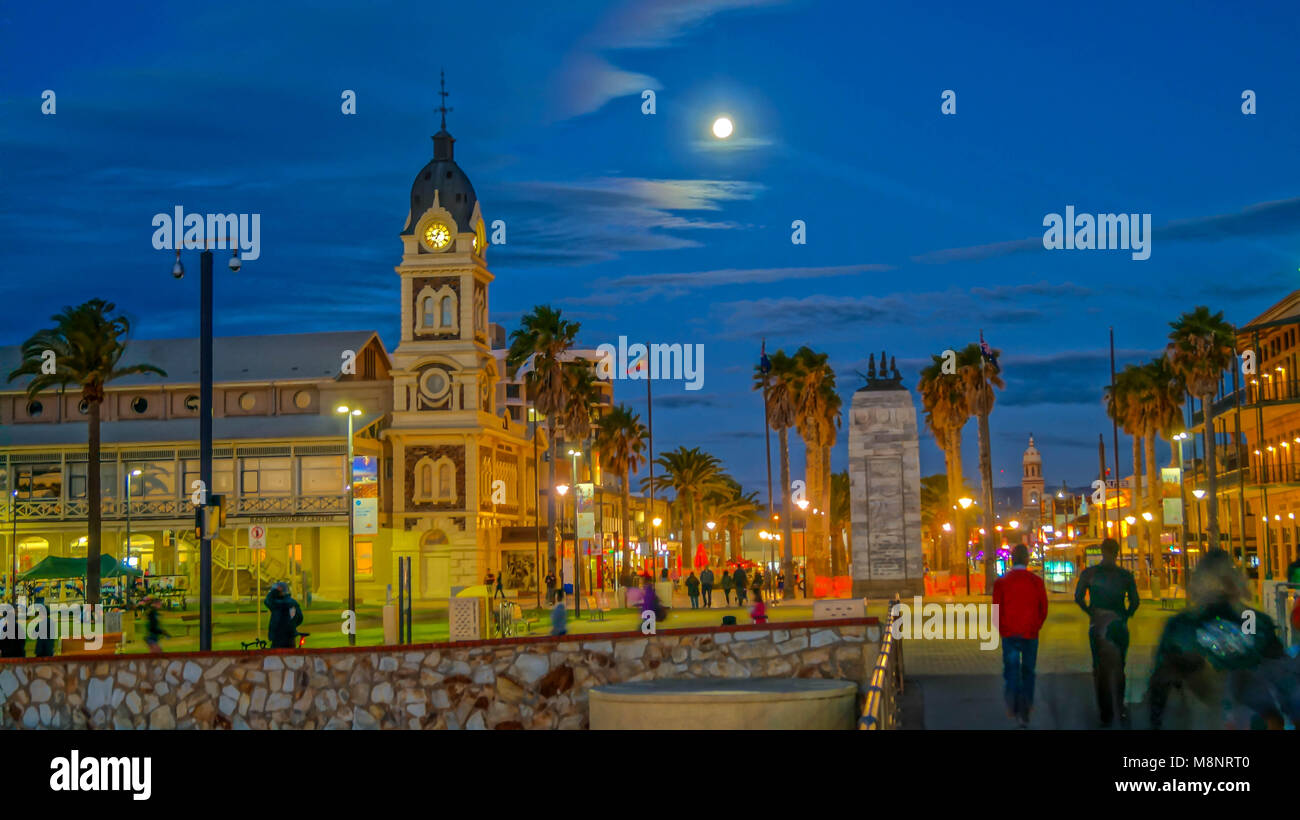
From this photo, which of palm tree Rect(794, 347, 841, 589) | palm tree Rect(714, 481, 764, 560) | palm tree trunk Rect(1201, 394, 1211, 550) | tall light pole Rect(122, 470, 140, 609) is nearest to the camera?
palm tree trunk Rect(1201, 394, 1211, 550)

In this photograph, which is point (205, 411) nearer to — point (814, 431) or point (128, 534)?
point (128, 534)

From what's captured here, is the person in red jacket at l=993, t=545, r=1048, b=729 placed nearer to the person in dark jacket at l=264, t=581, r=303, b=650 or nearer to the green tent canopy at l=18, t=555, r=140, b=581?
the person in dark jacket at l=264, t=581, r=303, b=650

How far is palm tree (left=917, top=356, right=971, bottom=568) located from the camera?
74.3m

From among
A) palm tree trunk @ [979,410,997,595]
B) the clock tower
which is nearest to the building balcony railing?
the clock tower

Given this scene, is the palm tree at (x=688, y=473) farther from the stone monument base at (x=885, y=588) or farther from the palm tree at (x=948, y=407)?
the stone monument base at (x=885, y=588)

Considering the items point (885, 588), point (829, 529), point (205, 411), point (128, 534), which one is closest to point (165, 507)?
point (128, 534)

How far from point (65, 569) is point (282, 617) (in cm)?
2706

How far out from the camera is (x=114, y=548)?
68188mm

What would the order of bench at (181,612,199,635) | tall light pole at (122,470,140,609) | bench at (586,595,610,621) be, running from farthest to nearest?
tall light pole at (122,470,140,609) < bench at (586,595,610,621) < bench at (181,612,199,635)

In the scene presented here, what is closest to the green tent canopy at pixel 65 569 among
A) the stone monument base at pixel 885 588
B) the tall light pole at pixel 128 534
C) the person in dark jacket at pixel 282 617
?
the tall light pole at pixel 128 534

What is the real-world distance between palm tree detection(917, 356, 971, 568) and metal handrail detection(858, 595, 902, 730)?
189 feet

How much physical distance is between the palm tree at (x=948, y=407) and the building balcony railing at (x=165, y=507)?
107 feet
